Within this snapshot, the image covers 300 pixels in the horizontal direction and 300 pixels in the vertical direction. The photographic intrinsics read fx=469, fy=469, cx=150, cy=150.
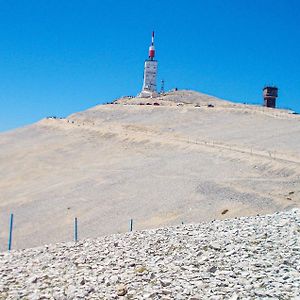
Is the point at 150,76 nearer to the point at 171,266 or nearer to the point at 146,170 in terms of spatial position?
the point at 146,170

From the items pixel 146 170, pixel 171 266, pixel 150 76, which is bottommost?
pixel 171 266

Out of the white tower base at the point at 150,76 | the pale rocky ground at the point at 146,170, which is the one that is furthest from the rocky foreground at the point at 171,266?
the white tower base at the point at 150,76

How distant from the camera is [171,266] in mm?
11906

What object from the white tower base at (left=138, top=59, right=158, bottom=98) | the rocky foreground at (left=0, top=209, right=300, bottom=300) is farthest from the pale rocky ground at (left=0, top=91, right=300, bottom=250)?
the white tower base at (left=138, top=59, right=158, bottom=98)

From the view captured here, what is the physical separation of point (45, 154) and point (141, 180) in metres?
24.5

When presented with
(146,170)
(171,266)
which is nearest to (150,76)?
(146,170)

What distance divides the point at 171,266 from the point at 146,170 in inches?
1336

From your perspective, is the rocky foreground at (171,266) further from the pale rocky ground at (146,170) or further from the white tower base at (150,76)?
the white tower base at (150,76)

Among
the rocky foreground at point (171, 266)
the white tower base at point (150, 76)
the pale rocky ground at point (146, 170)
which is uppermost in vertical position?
the white tower base at point (150, 76)

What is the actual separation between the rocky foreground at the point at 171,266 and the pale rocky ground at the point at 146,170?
40.2ft

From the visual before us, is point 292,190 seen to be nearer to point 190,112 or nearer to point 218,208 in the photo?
point 218,208

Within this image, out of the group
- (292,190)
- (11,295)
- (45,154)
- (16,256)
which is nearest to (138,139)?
(45,154)

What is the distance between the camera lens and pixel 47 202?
37.8m

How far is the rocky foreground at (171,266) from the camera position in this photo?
991cm
